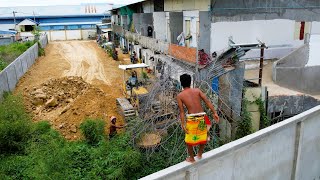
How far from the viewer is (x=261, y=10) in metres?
17.6

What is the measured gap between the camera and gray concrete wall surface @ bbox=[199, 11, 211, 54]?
16.8m

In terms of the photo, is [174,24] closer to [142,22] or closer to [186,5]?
[186,5]

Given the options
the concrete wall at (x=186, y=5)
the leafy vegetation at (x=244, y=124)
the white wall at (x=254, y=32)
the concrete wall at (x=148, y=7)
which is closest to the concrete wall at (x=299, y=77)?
the white wall at (x=254, y=32)

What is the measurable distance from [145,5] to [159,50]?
9514 mm

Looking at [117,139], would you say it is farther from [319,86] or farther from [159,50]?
[159,50]

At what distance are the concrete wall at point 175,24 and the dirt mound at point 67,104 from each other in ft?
26.2

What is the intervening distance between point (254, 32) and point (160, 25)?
30.6ft

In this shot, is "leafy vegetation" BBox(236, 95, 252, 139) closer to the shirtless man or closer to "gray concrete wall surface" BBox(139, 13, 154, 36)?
the shirtless man

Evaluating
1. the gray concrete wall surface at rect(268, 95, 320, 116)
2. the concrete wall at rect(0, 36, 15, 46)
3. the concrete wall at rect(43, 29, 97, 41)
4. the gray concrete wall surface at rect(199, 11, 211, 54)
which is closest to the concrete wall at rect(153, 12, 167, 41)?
the gray concrete wall surface at rect(199, 11, 211, 54)

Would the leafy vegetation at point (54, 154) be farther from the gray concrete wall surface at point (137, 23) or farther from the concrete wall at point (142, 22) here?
the gray concrete wall surface at point (137, 23)

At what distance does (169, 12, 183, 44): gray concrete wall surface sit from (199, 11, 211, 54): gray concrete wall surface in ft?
15.5

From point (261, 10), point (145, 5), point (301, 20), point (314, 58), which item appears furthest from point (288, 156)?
point (145, 5)

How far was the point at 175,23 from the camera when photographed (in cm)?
2266

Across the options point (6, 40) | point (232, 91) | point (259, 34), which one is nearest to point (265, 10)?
point (259, 34)
